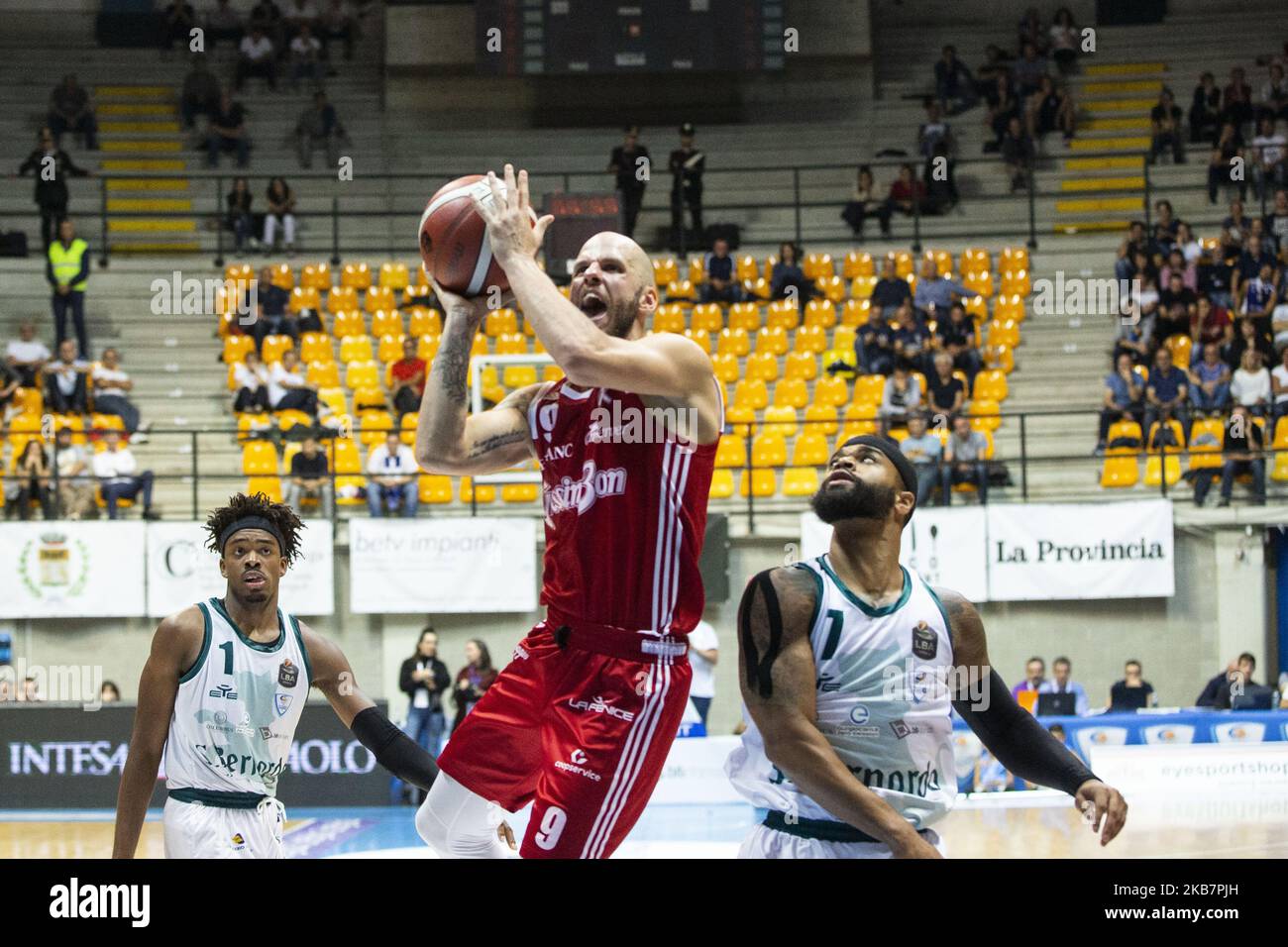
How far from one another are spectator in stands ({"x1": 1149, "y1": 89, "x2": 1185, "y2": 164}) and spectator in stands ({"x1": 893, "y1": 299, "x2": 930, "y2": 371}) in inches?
199

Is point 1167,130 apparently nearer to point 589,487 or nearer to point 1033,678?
point 1033,678

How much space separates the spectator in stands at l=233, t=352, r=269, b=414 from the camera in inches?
663

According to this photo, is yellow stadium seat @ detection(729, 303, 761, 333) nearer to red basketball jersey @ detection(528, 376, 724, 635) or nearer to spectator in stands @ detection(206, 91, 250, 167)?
spectator in stands @ detection(206, 91, 250, 167)

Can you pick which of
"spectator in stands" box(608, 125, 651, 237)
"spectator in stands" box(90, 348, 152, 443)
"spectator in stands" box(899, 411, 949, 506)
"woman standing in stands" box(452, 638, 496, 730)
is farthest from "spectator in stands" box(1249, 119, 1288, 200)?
"spectator in stands" box(90, 348, 152, 443)

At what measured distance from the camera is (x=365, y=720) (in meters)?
5.16

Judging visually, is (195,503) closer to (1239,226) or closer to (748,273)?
(748,273)

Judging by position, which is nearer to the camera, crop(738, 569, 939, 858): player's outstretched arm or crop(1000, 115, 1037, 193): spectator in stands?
crop(738, 569, 939, 858): player's outstretched arm

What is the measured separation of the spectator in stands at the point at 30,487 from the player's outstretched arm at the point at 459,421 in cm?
1146

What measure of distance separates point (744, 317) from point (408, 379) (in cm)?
404

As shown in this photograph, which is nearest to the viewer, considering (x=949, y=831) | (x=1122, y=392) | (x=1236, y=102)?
(x=949, y=831)

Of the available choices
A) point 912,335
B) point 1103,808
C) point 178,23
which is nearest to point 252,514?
point 1103,808

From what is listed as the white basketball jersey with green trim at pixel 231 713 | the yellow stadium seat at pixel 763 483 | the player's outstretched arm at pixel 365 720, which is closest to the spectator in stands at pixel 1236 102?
the yellow stadium seat at pixel 763 483

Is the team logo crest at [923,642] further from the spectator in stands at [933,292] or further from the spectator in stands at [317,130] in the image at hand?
the spectator in stands at [317,130]
